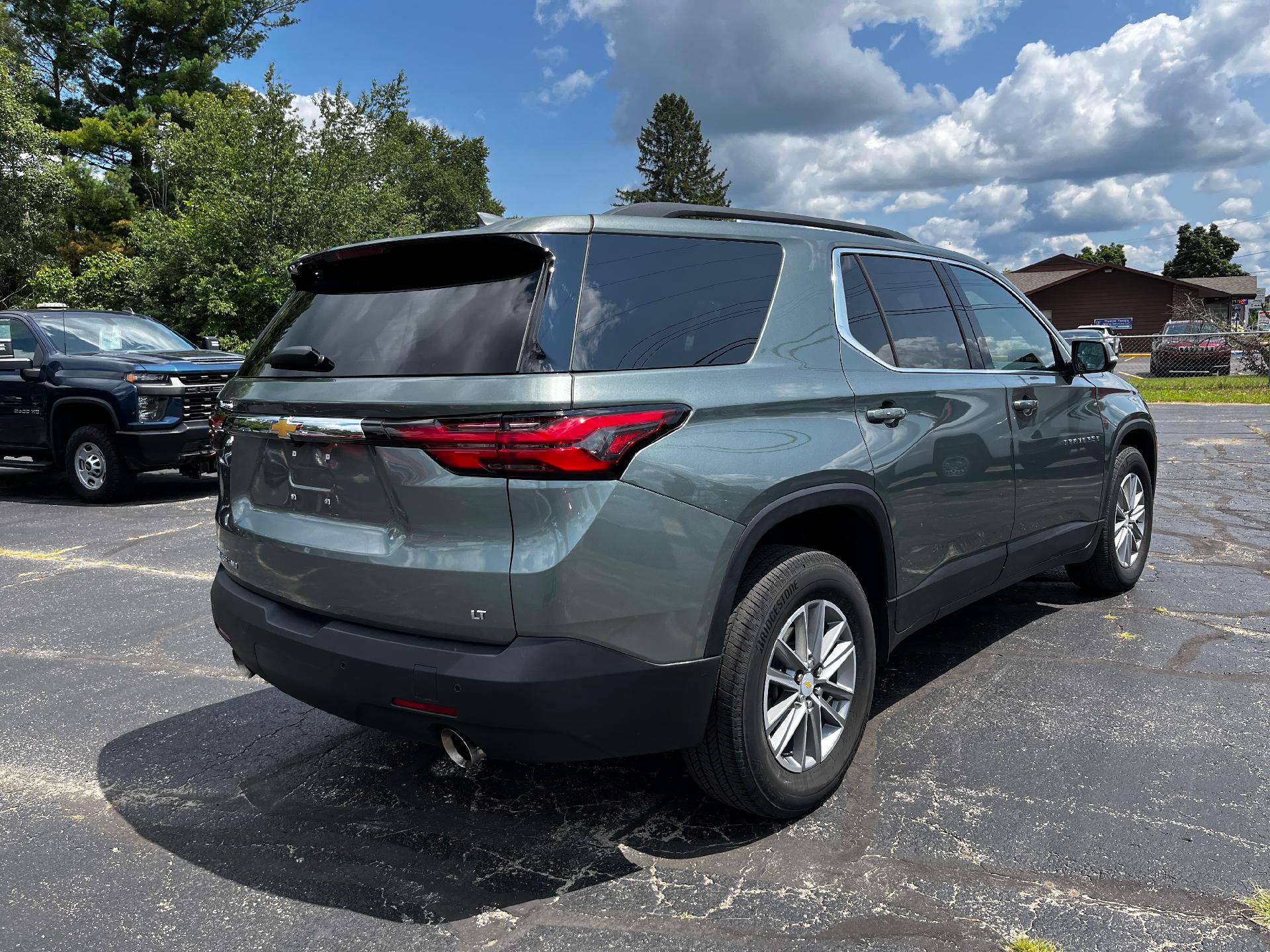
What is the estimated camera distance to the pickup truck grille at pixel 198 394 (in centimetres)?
914

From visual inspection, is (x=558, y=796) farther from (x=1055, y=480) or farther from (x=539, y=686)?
(x=1055, y=480)

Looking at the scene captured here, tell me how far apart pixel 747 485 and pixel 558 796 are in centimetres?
131

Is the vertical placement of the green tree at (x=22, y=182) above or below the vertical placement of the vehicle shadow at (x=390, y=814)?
above

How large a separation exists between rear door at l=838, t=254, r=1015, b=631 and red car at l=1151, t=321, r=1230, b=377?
2606cm

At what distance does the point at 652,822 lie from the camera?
300cm

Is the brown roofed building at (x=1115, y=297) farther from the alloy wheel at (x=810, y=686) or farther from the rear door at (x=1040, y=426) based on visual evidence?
the alloy wheel at (x=810, y=686)

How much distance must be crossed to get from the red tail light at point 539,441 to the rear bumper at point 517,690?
0.44 meters

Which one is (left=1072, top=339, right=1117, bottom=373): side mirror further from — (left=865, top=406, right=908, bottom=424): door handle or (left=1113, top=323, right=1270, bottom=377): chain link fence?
(left=1113, top=323, right=1270, bottom=377): chain link fence

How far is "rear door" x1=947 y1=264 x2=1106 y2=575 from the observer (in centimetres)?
414

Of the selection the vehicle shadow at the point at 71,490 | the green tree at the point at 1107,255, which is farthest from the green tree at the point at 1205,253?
the vehicle shadow at the point at 71,490

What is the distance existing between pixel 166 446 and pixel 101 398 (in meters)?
0.85

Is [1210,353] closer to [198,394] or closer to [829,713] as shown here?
[198,394]

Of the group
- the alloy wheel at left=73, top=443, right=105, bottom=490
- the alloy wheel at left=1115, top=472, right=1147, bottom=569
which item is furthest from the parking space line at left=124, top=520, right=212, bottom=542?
the alloy wheel at left=1115, top=472, right=1147, bottom=569

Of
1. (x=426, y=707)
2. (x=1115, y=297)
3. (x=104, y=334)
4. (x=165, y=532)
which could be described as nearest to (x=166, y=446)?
(x=165, y=532)
